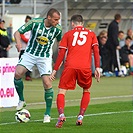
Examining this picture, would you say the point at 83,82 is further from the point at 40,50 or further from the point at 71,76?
the point at 40,50

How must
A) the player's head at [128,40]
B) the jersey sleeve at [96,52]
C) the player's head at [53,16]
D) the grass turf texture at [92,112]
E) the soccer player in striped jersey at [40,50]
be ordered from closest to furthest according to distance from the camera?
1. the grass turf texture at [92,112]
2. the jersey sleeve at [96,52]
3. the player's head at [53,16]
4. the soccer player in striped jersey at [40,50]
5. the player's head at [128,40]

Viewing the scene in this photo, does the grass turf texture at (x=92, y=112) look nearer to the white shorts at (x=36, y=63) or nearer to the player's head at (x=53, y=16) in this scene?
the white shorts at (x=36, y=63)

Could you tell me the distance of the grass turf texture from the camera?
38.0ft

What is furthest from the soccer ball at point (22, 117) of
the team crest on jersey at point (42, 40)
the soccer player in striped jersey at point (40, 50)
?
the team crest on jersey at point (42, 40)

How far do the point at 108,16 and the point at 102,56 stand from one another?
10.7ft

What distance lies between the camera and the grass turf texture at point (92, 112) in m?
11.6

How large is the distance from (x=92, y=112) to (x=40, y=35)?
7.98 feet

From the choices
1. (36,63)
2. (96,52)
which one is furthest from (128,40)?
(96,52)

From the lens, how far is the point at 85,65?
12.1m

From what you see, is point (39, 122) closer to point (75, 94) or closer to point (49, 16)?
A: point (49, 16)

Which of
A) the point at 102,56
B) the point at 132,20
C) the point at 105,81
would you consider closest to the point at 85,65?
the point at 105,81

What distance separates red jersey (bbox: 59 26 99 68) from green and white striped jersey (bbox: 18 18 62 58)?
91 centimetres

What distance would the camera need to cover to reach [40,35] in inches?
512

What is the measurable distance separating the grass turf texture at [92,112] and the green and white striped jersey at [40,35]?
1242 millimetres
